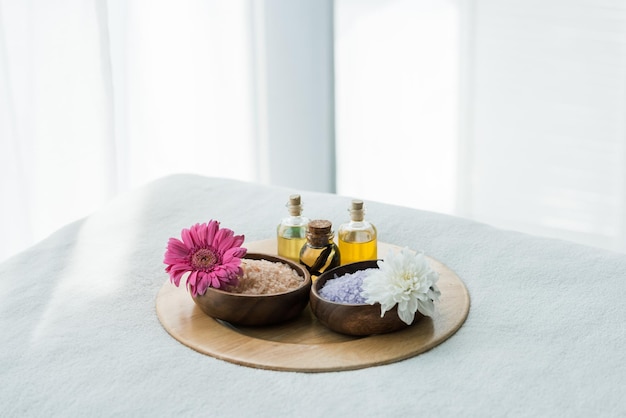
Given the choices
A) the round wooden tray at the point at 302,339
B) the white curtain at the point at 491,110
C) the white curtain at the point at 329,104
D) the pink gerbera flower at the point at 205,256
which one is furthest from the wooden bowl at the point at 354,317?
the white curtain at the point at 491,110

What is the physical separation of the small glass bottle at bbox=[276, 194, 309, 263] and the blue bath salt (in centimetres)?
14

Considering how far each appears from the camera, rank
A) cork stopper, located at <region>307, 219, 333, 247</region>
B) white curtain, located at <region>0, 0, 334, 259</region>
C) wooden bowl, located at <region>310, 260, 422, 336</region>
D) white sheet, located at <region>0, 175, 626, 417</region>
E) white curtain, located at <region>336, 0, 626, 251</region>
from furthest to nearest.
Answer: white curtain, located at <region>336, 0, 626, 251</region> → white curtain, located at <region>0, 0, 334, 259</region> → cork stopper, located at <region>307, 219, 333, 247</region> → wooden bowl, located at <region>310, 260, 422, 336</region> → white sheet, located at <region>0, 175, 626, 417</region>

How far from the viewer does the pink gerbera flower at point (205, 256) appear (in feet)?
4.05

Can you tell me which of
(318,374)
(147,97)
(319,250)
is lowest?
(318,374)

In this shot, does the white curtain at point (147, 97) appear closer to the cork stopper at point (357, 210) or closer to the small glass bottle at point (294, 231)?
the small glass bottle at point (294, 231)

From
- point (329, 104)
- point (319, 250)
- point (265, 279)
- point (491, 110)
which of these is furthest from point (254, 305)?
point (329, 104)

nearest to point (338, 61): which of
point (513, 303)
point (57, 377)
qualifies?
point (513, 303)

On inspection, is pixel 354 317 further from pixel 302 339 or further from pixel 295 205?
pixel 295 205

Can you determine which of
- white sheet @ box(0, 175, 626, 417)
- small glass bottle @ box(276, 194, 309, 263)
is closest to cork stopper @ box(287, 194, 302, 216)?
small glass bottle @ box(276, 194, 309, 263)

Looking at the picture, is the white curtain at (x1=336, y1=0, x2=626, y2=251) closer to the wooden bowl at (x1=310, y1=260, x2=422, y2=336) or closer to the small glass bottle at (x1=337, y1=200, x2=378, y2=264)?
the small glass bottle at (x1=337, y1=200, x2=378, y2=264)

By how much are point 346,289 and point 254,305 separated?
0.45 feet

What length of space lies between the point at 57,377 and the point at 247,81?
182cm

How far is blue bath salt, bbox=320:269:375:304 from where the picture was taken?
3.96 ft

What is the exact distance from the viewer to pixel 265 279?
1.25 meters
